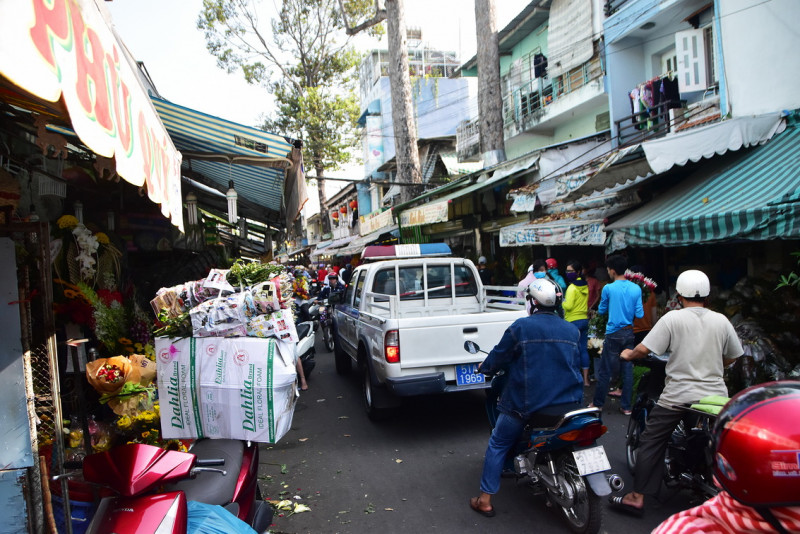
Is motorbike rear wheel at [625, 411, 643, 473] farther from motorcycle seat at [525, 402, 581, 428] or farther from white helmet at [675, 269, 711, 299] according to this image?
white helmet at [675, 269, 711, 299]

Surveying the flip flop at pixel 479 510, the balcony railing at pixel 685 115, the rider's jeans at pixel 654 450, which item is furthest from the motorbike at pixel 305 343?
the balcony railing at pixel 685 115

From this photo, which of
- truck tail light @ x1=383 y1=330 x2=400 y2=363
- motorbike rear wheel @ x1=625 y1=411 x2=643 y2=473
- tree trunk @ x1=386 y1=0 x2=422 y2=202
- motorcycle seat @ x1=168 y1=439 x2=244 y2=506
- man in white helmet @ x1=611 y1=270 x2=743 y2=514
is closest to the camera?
motorcycle seat @ x1=168 y1=439 x2=244 y2=506

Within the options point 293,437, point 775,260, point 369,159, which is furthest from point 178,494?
point 369,159

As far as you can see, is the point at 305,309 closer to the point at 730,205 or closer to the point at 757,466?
the point at 730,205

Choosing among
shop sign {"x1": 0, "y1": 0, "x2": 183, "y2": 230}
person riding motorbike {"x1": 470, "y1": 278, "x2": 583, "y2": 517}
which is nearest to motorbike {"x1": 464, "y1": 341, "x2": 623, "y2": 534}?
person riding motorbike {"x1": 470, "y1": 278, "x2": 583, "y2": 517}

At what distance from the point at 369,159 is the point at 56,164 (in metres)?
29.7

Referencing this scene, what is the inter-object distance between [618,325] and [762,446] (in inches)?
197

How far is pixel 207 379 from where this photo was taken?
327 cm

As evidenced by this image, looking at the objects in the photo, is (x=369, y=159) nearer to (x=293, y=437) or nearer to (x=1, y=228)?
(x=293, y=437)

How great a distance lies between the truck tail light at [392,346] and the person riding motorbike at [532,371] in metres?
1.60

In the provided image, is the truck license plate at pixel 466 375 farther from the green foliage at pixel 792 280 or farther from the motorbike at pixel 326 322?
the motorbike at pixel 326 322

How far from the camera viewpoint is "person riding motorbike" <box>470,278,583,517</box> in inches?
139

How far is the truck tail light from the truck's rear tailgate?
0.05 meters

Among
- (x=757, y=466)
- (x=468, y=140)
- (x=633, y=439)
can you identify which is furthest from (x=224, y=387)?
(x=468, y=140)
